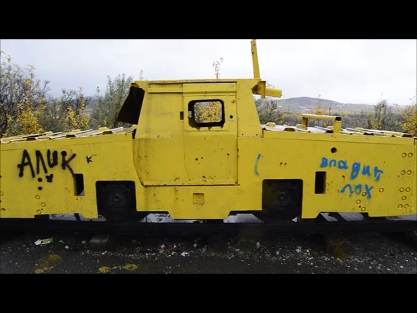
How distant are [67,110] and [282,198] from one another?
12.0m

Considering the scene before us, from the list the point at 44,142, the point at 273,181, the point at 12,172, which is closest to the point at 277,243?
the point at 273,181

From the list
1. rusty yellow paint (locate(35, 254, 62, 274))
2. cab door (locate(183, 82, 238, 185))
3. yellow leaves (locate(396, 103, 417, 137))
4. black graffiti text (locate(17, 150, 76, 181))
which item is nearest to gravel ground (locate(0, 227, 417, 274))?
rusty yellow paint (locate(35, 254, 62, 274))

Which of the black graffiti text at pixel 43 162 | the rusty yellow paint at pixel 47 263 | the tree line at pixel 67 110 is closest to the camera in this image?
the rusty yellow paint at pixel 47 263

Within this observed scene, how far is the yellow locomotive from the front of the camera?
171 inches

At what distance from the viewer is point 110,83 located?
45.4 feet

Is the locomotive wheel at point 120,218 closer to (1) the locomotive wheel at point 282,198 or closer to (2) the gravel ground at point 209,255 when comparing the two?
(2) the gravel ground at point 209,255

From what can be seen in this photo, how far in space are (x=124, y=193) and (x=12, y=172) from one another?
1691 millimetres

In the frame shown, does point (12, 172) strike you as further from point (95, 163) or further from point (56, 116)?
point (56, 116)

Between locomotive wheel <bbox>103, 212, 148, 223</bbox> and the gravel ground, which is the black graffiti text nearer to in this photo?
locomotive wheel <bbox>103, 212, 148, 223</bbox>

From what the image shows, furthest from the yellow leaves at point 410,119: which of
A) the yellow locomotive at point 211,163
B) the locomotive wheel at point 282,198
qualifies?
the locomotive wheel at point 282,198

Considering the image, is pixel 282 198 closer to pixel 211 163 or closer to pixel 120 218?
pixel 211 163

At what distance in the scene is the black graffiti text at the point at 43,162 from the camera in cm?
448

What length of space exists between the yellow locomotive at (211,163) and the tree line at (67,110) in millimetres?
2029

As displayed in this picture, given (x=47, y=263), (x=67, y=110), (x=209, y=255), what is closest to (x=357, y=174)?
(x=209, y=255)
